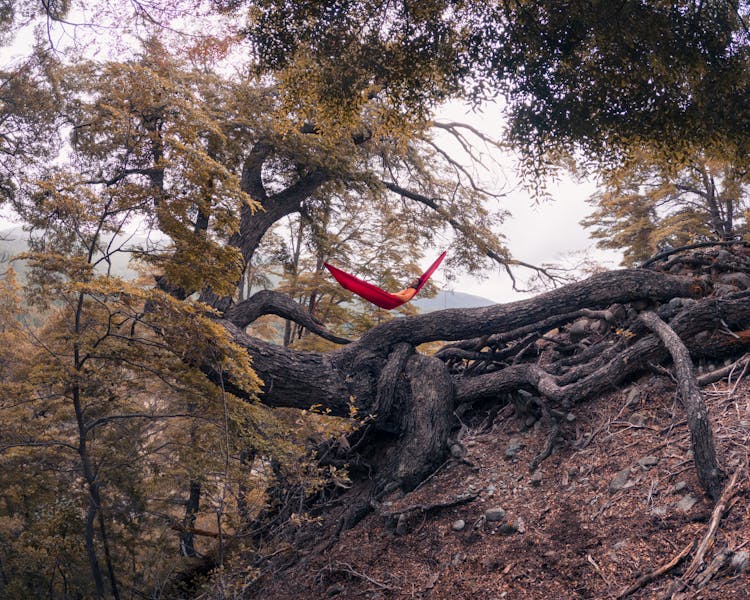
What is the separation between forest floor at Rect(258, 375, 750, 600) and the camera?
2.09 m

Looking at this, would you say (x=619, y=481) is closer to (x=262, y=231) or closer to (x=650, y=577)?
(x=650, y=577)

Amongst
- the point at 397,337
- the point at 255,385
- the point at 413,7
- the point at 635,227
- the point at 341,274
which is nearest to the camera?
the point at 413,7

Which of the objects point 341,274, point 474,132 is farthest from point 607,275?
point 474,132

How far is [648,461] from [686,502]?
414mm

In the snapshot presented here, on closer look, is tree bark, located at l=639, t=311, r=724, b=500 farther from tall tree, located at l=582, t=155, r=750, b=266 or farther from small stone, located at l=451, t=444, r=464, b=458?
tall tree, located at l=582, t=155, r=750, b=266

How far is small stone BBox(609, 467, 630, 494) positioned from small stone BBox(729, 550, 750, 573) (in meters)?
0.79

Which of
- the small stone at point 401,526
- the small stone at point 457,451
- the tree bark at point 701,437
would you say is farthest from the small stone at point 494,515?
the tree bark at point 701,437

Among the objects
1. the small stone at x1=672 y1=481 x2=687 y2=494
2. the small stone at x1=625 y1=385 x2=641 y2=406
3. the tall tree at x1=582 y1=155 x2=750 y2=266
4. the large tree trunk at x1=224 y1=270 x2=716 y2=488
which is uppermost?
the tall tree at x1=582 y1=155 x2=750 y2=266

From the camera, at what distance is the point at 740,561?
180cm

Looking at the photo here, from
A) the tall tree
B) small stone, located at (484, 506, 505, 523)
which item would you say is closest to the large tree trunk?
small stone, located at (484, 506, 505, 523)

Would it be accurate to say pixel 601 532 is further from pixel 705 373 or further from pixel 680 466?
pixel 705 373

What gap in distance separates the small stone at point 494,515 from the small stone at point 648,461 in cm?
84

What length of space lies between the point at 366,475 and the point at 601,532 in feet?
7.04

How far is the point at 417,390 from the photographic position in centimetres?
414
